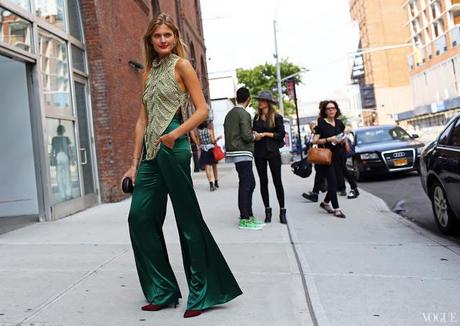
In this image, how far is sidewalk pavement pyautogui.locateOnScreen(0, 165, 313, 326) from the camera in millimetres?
3344

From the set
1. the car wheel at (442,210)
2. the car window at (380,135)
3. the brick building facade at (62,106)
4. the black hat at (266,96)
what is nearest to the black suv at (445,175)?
the car wheel at (442,210)

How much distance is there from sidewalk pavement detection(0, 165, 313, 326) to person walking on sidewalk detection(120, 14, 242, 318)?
0.18m

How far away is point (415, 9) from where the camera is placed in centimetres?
6216

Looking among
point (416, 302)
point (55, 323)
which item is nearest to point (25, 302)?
point (55, 323)

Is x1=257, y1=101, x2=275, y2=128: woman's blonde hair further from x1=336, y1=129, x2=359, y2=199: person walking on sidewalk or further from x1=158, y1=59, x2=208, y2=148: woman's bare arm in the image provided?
x1=158, y1=59, x2=208, y2=148: woman's bare arm

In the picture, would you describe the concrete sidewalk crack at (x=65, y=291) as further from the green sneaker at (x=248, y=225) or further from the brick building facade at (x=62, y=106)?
the brick building facade at (x=62, y=106)

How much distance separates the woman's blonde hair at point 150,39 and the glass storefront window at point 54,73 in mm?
5089

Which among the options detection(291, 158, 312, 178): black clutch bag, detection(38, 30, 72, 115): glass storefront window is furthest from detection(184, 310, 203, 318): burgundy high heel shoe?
detection(291, 158, 312, 178): black clutch bag

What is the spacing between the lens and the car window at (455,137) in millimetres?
5705

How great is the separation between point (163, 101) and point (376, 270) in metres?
2.52

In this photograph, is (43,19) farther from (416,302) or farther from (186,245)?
(416,302)

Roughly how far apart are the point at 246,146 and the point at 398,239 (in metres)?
2.27

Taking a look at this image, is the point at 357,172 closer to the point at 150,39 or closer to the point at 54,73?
the point at 54,73

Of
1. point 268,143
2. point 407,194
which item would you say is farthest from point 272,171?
point 407,194
